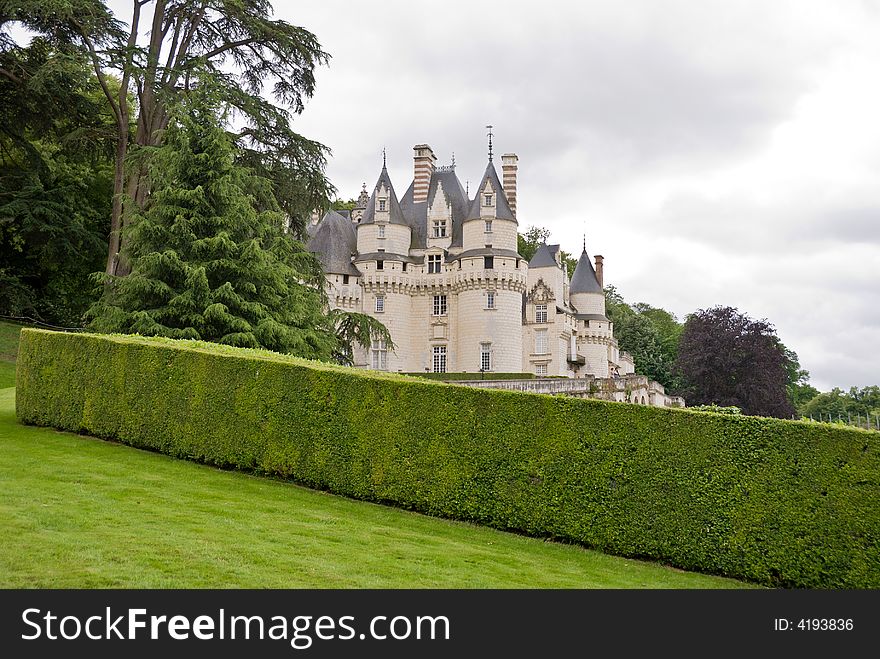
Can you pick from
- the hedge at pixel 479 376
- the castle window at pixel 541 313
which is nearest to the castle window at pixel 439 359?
the hedge at pixel 479 376

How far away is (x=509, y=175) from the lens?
5003cm

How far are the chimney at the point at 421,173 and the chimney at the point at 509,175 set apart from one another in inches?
180

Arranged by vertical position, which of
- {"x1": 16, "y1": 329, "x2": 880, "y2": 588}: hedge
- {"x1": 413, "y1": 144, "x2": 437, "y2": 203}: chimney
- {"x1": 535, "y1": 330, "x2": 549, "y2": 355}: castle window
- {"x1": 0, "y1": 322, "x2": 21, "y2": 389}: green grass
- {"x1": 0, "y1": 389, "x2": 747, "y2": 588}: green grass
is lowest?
{"x1": 0, "y1": 389, "x2": 747, "y2": 588}: green grass

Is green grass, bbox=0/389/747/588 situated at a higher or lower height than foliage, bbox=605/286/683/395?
lower

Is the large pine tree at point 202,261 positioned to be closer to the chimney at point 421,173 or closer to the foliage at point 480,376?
the foliage at point 480,376

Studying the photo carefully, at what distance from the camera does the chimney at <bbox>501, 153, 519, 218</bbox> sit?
4978cm

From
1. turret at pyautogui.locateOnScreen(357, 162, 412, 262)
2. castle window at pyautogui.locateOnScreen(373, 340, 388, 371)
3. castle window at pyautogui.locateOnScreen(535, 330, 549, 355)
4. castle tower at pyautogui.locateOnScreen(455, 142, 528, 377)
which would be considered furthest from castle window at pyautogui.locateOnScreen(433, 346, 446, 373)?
castle window at pyautogui.locateOnScreen(535, 330, 549, 355)

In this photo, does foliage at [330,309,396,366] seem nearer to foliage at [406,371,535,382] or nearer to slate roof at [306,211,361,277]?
foliage at [406,371,535,382]

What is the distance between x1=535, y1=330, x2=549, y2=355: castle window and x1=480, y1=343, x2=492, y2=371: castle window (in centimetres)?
559

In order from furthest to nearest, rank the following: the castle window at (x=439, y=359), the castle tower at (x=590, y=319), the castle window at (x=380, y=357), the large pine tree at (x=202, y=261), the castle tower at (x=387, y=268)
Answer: the castle tower at (x=590, y=319) < the castle window at (x=439, y=359) < the castle tower at (x=387, y=268) < the castle window at (x=380, y=357) < the large pine tree at (x=202, y=261)

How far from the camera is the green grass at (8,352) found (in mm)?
25245
